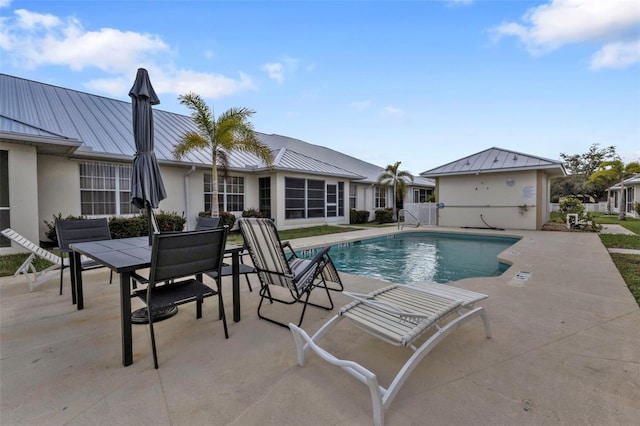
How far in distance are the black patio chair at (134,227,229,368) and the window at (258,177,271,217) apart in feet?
36.6

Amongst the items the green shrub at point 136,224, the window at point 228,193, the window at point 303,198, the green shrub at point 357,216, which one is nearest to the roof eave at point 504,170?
the green shrub at point 357,216

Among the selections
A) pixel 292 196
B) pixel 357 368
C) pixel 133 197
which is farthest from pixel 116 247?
pixel 292 196

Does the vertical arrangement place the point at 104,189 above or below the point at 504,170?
below

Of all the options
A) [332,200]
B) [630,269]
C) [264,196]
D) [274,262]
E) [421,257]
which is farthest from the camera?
[332,200]

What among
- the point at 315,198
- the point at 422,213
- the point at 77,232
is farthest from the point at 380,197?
the point at 77,232

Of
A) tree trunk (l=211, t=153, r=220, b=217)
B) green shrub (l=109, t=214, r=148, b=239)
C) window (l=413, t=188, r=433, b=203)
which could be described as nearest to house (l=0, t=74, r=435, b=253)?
green shrub (l=109, t=214, r=148, b=239)

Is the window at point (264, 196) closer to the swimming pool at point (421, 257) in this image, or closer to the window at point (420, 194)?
the swimming pool at point (421, 257)

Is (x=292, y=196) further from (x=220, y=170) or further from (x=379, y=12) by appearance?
(x=379, y=12)

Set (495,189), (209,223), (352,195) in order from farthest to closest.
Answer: (352,195), (495,189), (209,223)

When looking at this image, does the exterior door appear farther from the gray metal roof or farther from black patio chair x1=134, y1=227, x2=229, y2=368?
black patio chair x1=134, y1=227, x2=229, y2=368

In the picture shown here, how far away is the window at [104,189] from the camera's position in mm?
9680

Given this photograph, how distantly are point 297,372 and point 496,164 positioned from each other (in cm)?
1589

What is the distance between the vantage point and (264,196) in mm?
14414

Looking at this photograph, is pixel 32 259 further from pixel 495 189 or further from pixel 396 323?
pixel 495 189
